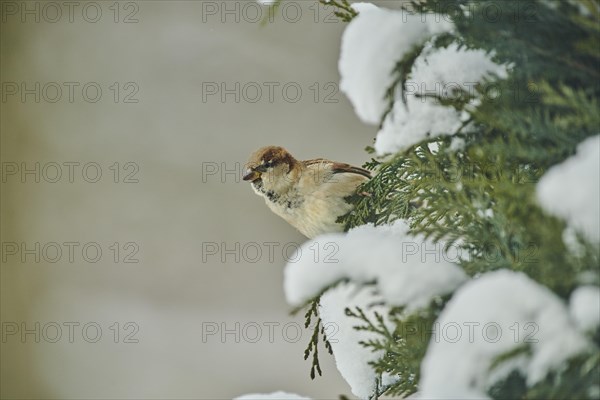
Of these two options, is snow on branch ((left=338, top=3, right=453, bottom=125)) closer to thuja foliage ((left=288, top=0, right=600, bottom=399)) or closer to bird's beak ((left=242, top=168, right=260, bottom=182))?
thuja foliage ((left=288, top=0, right=600, bottom=399))

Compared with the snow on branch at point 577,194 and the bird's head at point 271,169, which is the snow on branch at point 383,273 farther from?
the bird's head at point 271,169

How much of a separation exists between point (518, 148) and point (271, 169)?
41.5 inches

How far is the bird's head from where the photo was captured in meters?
1.58

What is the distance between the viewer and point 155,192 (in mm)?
4238

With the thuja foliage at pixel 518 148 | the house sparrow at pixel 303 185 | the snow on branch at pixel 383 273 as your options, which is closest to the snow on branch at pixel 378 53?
the thuja foliage at pixel 518 148

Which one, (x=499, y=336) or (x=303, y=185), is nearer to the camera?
(x=499, y=336)

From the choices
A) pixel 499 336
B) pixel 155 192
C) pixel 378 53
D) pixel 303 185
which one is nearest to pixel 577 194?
pixel 499 336

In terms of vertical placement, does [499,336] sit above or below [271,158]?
above

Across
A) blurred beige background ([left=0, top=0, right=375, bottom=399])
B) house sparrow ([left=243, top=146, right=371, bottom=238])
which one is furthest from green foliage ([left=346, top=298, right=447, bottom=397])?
blurred beige background ([left=0, top=0, right=375, bottom=399])

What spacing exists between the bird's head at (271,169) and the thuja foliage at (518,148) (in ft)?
2.92

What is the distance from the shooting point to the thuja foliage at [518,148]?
475mm

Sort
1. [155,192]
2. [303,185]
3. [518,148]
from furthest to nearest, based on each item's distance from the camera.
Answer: [155,192] → [303,185] → [518,148]

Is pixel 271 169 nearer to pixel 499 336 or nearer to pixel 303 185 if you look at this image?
pixel 303 185

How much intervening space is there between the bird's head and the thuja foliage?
889 mm
